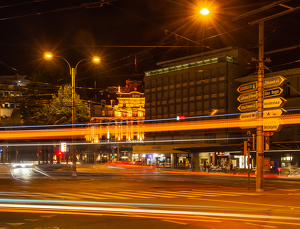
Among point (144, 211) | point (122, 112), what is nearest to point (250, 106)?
point (144, 211)

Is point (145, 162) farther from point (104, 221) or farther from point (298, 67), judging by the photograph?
point (104, 221)

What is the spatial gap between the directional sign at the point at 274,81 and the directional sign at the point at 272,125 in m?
1.91

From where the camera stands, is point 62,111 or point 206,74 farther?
point 206,74

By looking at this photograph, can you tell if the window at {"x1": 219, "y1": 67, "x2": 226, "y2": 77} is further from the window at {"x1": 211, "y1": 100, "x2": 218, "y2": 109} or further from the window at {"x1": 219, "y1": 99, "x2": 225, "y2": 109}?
the window at {"x1": 211, "y1": 100, "x2": 218, "y2": 109}

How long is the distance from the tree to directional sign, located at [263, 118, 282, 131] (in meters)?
27.2

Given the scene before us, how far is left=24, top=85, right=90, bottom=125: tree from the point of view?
41625 millimetres

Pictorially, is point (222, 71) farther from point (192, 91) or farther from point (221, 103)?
point (192, 91)

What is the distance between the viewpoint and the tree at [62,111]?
137 feet

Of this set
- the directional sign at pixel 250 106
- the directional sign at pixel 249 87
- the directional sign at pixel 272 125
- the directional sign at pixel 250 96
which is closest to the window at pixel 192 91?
the directional sign at pixel 249 87

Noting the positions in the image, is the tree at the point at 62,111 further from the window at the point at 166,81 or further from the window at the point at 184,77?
the window at the point at 166,81

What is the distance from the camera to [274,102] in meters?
18.0

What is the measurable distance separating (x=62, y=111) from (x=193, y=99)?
84.8ft

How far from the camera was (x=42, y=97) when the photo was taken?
4875 cm

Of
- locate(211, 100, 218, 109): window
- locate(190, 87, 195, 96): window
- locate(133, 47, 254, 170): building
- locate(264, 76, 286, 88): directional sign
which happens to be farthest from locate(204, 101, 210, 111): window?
locate(264, 76, 286, 88): directional sign
